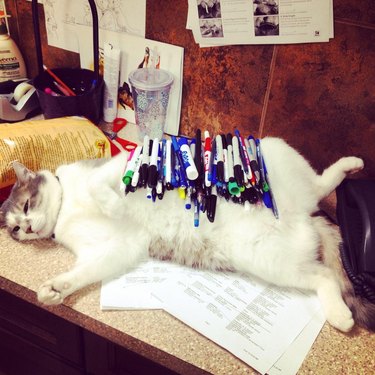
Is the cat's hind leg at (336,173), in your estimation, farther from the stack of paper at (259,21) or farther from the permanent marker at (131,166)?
the permanent marker at (131,166)

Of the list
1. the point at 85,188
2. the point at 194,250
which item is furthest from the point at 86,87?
the point at 194,250

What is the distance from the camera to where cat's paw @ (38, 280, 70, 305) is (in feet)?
2.60

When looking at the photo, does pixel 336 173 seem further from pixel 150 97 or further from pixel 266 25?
pixel 150 97

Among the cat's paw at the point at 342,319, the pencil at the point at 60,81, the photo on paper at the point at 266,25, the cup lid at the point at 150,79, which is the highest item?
the photo on paper at the point at 266,25

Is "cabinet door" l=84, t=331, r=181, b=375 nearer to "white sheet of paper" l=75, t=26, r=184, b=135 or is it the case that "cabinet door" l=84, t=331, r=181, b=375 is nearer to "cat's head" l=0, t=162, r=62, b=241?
"cat's head" l=0, t=162, r=62, b=241

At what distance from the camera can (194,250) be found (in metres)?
0.94

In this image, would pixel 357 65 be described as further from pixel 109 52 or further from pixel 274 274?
pixel 109 52

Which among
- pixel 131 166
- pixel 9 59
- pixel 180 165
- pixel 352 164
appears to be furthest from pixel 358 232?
pixel 9 59

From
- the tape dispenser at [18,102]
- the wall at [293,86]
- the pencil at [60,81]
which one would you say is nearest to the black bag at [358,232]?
the wall at [293,86]

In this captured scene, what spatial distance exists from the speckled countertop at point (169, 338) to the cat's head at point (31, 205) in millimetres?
122

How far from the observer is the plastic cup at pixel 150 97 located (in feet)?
3.82

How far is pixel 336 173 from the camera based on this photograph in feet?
3.31

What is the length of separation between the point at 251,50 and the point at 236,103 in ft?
0.52

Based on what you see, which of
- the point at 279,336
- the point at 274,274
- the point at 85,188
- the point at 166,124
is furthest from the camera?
the point at 166,124
